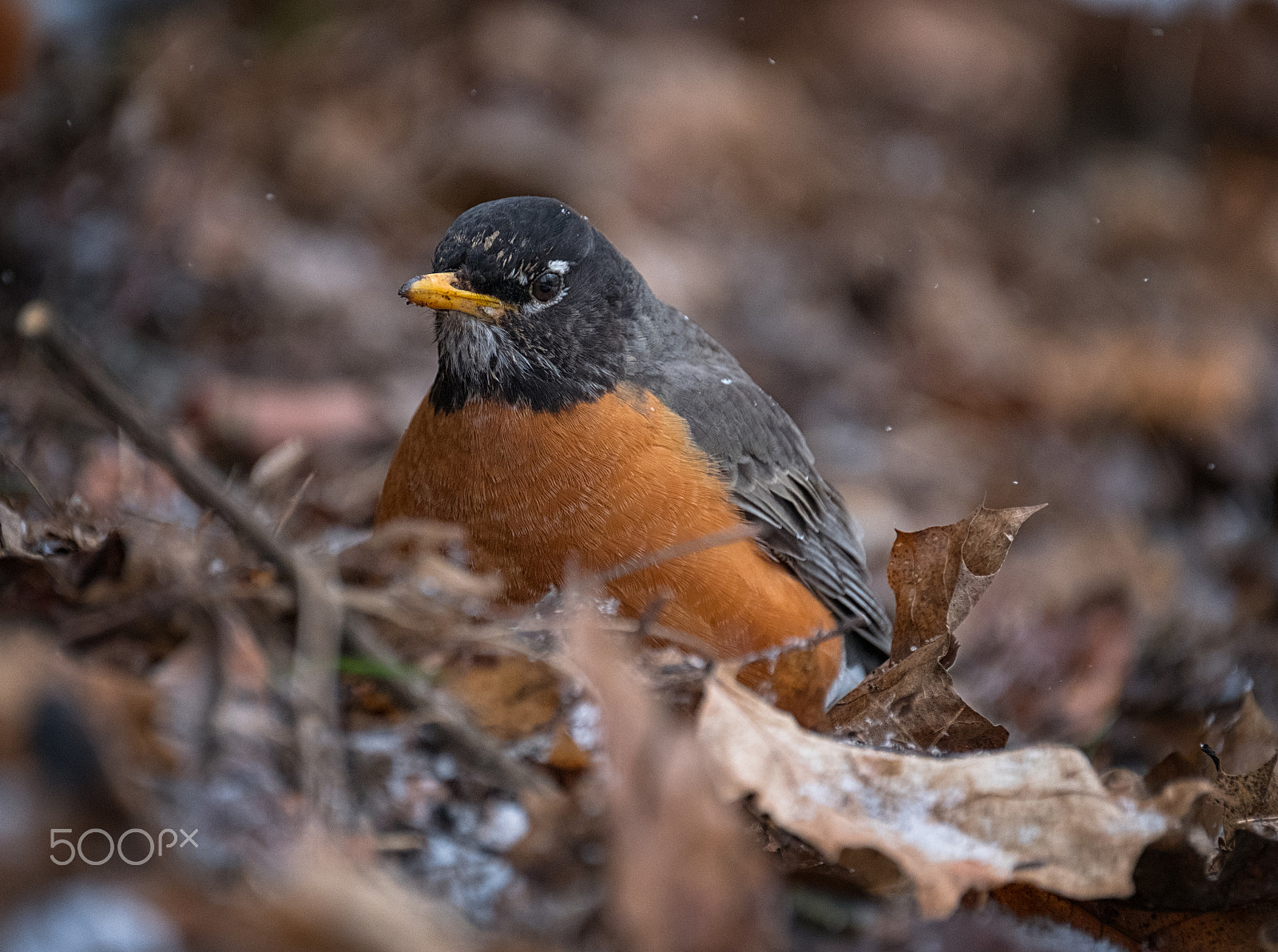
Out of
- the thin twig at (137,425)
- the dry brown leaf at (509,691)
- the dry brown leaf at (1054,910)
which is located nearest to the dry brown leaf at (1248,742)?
the dry brown leaf at (1054,910)

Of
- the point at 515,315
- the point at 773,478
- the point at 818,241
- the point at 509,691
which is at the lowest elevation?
the point at 818,241

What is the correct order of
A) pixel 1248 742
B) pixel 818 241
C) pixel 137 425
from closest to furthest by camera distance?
pixel 137 425, pixel 1248 742, pixel 818 241

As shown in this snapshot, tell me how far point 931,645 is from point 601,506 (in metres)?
1.13

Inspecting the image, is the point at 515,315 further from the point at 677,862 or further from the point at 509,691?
the point at 677,862

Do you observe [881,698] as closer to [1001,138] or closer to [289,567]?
[289,567]

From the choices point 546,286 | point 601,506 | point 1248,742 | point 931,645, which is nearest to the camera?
point 931,645

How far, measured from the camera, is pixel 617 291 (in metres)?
4.53

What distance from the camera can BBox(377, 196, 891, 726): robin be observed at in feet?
12.2

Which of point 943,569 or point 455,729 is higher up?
point 943,569

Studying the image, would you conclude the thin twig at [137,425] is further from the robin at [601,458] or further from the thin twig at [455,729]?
the robin at [601,458]

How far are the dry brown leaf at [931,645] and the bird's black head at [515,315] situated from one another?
129 cm

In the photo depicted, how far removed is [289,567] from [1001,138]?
1205 cm

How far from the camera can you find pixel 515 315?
4117mm

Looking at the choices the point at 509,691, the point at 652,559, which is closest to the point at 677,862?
the point at 509,691
